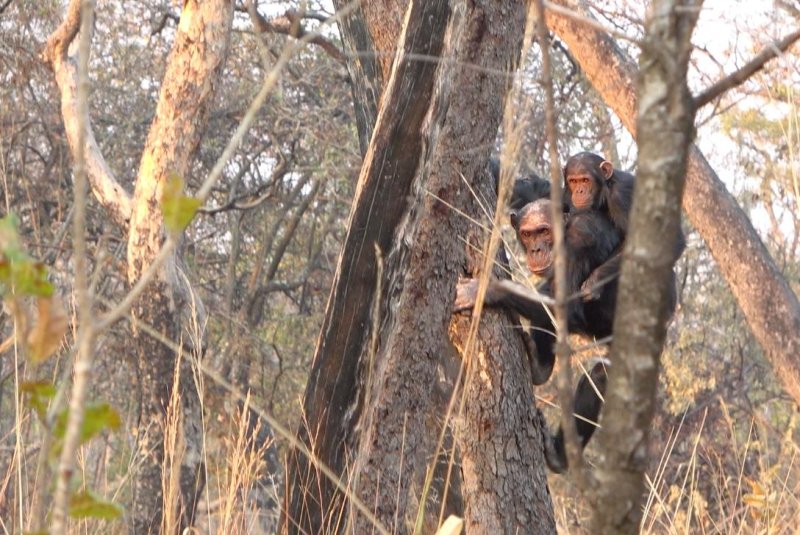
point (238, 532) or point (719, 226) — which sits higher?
point (719, 226)

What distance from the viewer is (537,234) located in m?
4.98

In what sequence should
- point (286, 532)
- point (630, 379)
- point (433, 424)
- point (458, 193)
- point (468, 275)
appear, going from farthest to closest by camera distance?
point (433, 424) < point (468, 275) < point (458, 193) < point (286, 532) < point (630, 379)

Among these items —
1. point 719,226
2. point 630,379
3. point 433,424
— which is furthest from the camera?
point 719,226

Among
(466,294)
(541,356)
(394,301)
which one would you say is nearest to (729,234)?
(541,356)

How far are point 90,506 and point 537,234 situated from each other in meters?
3.91

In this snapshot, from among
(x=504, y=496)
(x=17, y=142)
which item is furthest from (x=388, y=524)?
(x=17, y=142)

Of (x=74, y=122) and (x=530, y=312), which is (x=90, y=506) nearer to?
(x=530, y=312)

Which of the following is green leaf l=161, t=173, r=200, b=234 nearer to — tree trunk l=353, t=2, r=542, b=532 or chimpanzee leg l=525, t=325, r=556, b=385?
tree trunk l=353, t=2, r=542, b=532

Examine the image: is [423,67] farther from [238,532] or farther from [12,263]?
[12,263]

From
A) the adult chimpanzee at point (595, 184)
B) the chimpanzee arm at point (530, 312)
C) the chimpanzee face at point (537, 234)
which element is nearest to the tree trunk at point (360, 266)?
the chimpanzee arm at point (530, 312)

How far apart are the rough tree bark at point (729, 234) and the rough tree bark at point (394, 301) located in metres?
3.46

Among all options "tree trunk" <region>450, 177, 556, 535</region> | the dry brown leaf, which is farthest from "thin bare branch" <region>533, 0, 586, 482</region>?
"tree trunk" <region>450, 177, 556, 535</region>

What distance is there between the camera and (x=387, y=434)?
3.00 metres

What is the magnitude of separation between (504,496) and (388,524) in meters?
0.72
